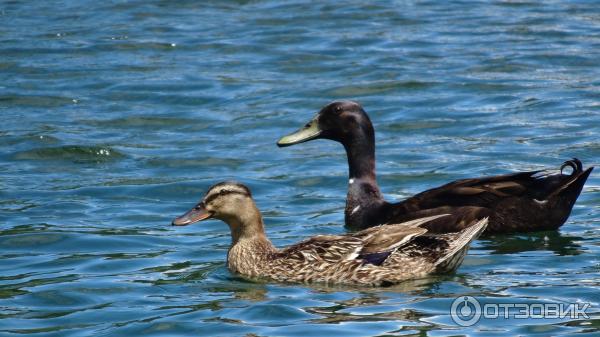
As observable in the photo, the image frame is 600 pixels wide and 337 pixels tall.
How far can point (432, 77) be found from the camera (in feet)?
66.1

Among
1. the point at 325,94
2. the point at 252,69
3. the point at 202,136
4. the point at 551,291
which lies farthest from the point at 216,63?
the point at 551,291

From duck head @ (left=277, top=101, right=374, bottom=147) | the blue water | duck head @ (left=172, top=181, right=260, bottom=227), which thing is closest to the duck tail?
the blue water

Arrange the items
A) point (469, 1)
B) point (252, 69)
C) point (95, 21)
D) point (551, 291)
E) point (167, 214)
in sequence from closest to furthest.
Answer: point (551, 291) < point (167, 214) < point (252, 69) < point (95, 21) < point (469, 1)

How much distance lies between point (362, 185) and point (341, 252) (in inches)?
110

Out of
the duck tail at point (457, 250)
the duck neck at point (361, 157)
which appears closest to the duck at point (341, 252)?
the duck tail at point (457, 250)

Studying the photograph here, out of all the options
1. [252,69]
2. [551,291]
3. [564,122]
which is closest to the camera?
[551,291]

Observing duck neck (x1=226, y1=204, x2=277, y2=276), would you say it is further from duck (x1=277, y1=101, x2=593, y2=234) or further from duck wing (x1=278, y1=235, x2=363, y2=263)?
duck (x1=277, y1=101, x2=593, y2=234)

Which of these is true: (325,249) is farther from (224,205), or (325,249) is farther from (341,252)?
(224,205)

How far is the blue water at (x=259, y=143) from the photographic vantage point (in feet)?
33.2

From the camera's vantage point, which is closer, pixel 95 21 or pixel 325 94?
pixel 325 94

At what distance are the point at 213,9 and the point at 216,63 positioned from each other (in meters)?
3.71

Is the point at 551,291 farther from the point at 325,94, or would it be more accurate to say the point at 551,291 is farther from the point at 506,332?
the point at 325,94

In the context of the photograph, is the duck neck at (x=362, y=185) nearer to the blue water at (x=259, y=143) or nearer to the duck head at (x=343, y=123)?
the duck head at (x=343, y=123)

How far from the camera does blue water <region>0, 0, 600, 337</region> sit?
10109 millimetres
